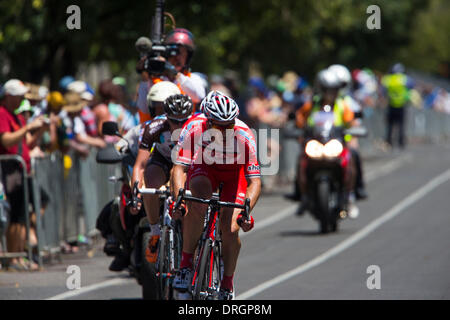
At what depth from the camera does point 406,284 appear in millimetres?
12094

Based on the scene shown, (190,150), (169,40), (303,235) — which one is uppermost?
(169,40)

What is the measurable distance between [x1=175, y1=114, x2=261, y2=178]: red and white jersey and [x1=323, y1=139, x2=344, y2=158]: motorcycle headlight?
7338 mm

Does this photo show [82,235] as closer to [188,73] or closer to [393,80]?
[188,73]

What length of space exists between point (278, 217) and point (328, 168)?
9.95ft

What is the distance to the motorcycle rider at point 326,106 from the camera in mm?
17156

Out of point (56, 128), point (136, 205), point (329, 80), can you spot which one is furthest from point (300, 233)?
point (136, 205)

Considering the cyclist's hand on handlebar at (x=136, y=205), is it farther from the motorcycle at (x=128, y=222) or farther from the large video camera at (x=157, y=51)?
the large video camera at (x=157, y=51)

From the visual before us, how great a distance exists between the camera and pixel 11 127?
13.8 meters

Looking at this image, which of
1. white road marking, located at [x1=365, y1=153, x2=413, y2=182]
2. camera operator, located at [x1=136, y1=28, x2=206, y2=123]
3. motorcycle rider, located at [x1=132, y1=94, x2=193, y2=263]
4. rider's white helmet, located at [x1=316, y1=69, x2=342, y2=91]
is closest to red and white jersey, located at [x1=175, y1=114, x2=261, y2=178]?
motorcycle rider, located at [x1=132, y1=94, x2=193, y2=263]

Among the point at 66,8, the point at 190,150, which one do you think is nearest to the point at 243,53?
the point at 66,8

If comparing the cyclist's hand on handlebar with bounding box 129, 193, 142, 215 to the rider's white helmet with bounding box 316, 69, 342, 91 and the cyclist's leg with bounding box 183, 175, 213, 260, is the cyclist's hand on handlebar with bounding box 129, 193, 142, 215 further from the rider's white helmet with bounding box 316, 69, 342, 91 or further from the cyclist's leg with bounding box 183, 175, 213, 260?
the rider's white helmet with bounding box 316, 69, 342, 91

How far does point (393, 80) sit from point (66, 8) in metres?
13.6

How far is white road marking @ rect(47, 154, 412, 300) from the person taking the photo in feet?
39.9

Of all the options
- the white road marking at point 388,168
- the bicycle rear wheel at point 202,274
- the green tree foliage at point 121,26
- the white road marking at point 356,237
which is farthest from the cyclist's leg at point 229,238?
the white road marking at point 388,168
